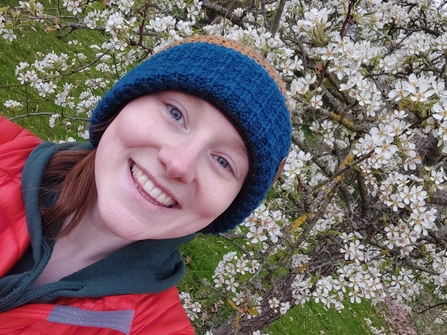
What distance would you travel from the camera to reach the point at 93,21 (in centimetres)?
329

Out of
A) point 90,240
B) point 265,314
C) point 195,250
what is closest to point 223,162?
point 90,240

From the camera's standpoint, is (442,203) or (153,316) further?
(442,203)

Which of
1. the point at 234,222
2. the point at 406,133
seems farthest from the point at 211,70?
the point at 406,133

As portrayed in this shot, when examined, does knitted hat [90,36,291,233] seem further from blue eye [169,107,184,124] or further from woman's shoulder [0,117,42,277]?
woman's shoulder [0,117,42,277]

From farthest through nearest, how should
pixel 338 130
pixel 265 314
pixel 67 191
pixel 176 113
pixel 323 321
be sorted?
pixel 323 321 < pixel 338 130 < pixel 265 314 < pixel 67 191 < pixel 176 113

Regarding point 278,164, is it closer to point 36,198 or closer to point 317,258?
point 36,198

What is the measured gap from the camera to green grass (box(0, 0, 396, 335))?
5.99 metres

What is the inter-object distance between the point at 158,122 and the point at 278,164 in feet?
1.76

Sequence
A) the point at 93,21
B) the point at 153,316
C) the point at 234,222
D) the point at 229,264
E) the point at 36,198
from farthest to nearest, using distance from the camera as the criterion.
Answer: the point at 229,264, the point at 93,21, the point at 234,222, the point at 153,316, the point at 36,198

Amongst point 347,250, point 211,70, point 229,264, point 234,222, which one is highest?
point 211,70

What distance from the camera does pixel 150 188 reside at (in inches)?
55.9

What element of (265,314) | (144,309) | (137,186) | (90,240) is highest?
(137,186)

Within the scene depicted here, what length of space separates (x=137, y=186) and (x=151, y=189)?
0.18 ft

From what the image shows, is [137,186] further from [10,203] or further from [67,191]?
[10,203]
